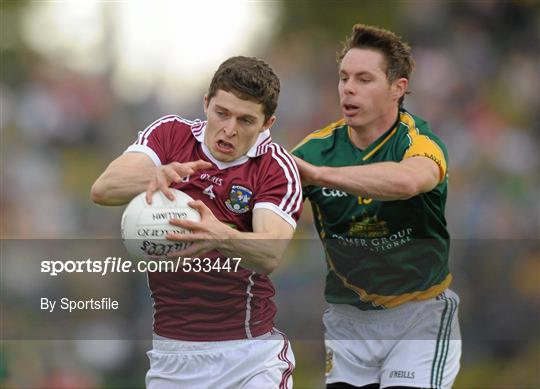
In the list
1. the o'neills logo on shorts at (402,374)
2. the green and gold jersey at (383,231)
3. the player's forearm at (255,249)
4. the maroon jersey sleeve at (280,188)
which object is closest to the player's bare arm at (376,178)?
the maroon jersey sleeve at (280,188)

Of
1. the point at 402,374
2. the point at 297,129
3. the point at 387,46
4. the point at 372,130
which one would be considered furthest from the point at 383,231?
the point at 297,129

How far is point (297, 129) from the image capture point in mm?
10977

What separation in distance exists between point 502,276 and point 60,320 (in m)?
4.48

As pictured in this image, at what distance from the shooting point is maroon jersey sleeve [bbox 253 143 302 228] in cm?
425

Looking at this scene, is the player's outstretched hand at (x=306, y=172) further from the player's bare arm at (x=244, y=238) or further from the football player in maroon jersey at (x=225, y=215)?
the player's bare arm at (x=244, y=238)

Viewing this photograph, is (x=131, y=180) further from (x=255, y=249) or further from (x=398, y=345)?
(x=398, y=345)

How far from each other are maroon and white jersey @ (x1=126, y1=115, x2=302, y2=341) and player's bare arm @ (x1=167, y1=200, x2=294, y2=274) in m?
0.12

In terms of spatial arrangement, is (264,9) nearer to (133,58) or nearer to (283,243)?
(133,58)

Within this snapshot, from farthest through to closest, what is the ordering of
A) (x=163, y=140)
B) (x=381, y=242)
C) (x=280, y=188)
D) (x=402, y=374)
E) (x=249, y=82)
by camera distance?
(x=381, y=242) → (x=402, y=374) → (x=163, y=140) → (x=280, y=188) → (x=249, y=82)

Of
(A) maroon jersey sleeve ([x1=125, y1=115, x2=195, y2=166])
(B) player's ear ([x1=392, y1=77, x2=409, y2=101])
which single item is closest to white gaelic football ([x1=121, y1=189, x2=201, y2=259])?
(A) maroon jersey sleeve ([x1=125, y1=115, x2=195, y2=166])

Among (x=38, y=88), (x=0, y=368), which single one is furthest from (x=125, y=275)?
(x=38, y=88)

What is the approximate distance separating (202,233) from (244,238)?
7.5 inches

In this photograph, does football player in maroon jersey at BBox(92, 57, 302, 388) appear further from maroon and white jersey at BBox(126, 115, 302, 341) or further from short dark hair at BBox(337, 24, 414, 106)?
short dark hair at BBox(337, 24, 414, 106)

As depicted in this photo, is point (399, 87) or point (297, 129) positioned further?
point (297, 129)
